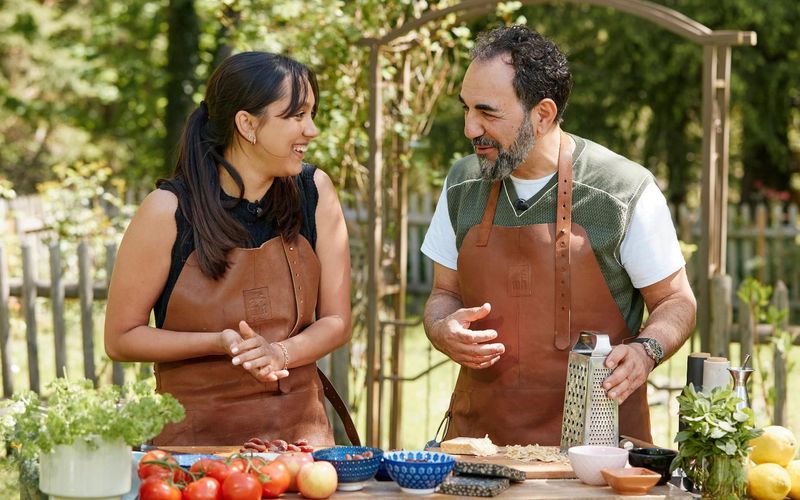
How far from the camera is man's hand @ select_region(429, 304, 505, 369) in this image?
3037 millimetres

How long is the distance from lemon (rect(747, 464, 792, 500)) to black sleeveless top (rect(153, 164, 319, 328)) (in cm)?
149

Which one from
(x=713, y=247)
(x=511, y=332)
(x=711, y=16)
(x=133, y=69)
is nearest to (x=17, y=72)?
(x=133, y=69)

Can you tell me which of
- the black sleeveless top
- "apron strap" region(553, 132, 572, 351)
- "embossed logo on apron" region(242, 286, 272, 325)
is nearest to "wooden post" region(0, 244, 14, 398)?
Result: the black sleeveless top

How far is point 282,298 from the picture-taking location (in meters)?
3.23

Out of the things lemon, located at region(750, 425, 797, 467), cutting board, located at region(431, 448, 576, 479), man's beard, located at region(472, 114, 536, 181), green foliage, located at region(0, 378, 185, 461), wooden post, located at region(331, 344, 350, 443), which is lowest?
wooden post, located at region(331, 344, 350, 443)

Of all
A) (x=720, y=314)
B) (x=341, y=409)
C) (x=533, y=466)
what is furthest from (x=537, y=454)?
(x=720, y=314)

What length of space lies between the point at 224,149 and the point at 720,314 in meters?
3.00

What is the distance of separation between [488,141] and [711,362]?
0.97 m

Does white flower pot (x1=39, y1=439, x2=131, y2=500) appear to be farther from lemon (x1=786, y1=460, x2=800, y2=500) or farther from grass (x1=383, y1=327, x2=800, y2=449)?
grass (x1=383, y1=327, x2=800, y2=449)

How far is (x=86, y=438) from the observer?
87.0 inches

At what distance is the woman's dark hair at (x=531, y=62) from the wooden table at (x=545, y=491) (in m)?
1.18

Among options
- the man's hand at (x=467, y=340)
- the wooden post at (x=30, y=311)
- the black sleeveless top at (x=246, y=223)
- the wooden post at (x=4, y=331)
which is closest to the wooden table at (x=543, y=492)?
the man's hand at (x=467, y=340)

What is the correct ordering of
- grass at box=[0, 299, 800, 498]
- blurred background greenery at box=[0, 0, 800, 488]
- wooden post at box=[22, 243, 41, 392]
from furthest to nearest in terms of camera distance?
grass at box=[0, 299, 800, 498]
wooden post at box=[22, 243, 41, 392]
blurred background greenery at box=[0, 0, 800, 488]

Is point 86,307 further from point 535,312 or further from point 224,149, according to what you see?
point 535,312
